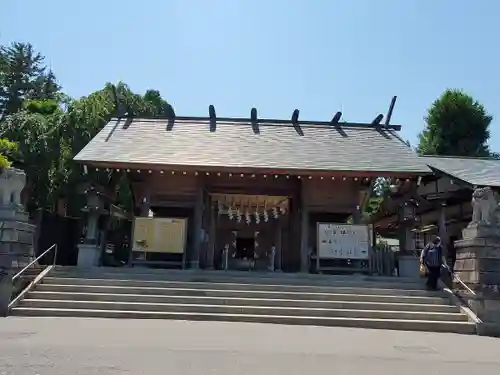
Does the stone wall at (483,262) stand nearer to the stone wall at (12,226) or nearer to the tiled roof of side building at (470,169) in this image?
the tiled roof of side building at (470,169)

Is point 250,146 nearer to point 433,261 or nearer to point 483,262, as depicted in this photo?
point 433,261

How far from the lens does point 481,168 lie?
50.2ft

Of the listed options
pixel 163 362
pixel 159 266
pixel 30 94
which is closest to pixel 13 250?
pixel 159 266

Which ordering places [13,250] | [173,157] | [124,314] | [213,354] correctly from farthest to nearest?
1. [173,157]
2. [13,250]
3. [124,314]
4. [213,354]

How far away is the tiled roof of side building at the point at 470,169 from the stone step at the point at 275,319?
17.0 feet

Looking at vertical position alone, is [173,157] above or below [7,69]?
below

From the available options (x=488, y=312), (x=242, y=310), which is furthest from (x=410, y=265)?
(x=242, y=310)

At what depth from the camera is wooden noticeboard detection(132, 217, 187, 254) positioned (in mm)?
12555

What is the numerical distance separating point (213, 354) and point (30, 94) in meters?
33.1

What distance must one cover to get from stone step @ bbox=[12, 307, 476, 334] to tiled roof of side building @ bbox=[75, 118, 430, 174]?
184 inches

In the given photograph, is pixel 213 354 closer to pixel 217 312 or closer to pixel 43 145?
pixel 217 312

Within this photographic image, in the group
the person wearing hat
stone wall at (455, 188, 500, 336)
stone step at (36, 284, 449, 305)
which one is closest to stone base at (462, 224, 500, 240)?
stone wall at (455, 188, 500, 336)

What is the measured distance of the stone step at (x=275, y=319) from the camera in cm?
882

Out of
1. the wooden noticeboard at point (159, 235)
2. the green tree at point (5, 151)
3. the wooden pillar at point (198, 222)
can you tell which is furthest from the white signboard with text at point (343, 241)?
the green tree at point (5, 151)
